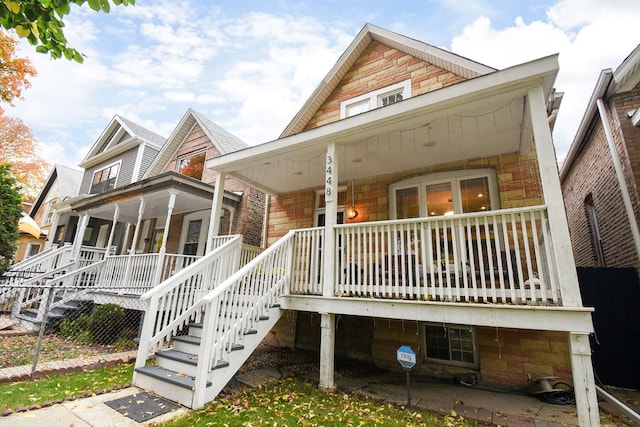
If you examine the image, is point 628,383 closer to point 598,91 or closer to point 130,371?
point 598,91

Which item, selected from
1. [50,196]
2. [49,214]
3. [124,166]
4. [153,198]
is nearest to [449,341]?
[153,198]

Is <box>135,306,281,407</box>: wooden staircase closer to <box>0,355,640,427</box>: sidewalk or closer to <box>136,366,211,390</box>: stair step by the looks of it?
<box>136,366,211,390</box>: stair step

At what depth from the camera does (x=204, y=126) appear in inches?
459

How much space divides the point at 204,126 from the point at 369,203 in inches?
319

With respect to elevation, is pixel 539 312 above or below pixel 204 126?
below

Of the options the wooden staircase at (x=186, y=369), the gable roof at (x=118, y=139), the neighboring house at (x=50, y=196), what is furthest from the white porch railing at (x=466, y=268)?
the neighboring house at (x=50, y=196)

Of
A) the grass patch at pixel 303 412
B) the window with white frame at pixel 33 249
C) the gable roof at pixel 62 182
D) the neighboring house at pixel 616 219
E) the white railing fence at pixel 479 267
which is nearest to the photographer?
the grass patch at pixel 303 412

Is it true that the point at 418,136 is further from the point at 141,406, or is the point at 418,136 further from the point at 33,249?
the point at 33,249

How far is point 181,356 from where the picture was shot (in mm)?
4336

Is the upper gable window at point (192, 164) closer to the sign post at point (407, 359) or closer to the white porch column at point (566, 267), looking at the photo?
the sign post at point (407, 359)

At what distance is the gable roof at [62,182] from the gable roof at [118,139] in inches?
145

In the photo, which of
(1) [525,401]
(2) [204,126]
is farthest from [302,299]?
(2) [204,126]

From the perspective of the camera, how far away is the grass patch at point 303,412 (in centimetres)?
329

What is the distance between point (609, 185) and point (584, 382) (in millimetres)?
5584
